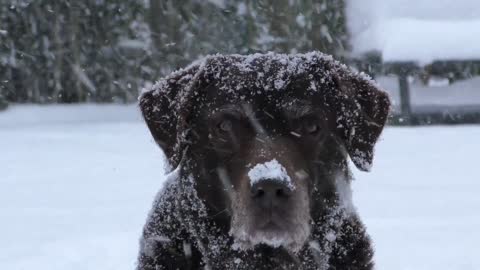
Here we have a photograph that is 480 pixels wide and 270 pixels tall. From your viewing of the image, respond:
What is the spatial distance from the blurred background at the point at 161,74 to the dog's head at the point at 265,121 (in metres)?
2.64

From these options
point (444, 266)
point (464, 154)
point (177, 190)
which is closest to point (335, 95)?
point (177, 190)

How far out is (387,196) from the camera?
19.1ft

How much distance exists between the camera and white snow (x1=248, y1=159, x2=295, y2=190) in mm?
2586

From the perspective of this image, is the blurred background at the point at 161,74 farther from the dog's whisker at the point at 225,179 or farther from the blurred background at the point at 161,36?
the dog's whisker at the point at 225,179

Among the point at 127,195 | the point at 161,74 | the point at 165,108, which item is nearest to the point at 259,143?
the point at 165,108

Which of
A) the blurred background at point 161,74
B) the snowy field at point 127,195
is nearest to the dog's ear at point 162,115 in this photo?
the snowy field at point 127,195

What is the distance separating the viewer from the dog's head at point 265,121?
114 inches

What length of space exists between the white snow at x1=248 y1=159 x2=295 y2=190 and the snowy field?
1801mm

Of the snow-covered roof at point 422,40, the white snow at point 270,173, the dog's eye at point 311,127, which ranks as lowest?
the snow-covered roof at point 422,40

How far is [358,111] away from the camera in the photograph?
9.82 ft

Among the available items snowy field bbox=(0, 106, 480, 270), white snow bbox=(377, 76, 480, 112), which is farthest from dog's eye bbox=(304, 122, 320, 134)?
white snow bbox=(377, 76, 480, 112)

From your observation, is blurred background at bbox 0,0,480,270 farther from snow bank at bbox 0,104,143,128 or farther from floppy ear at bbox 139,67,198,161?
floppy ear at bbox 139,67,198,161

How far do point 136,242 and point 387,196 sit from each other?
2149mm

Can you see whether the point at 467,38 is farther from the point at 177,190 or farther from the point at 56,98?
the point at 177,190
